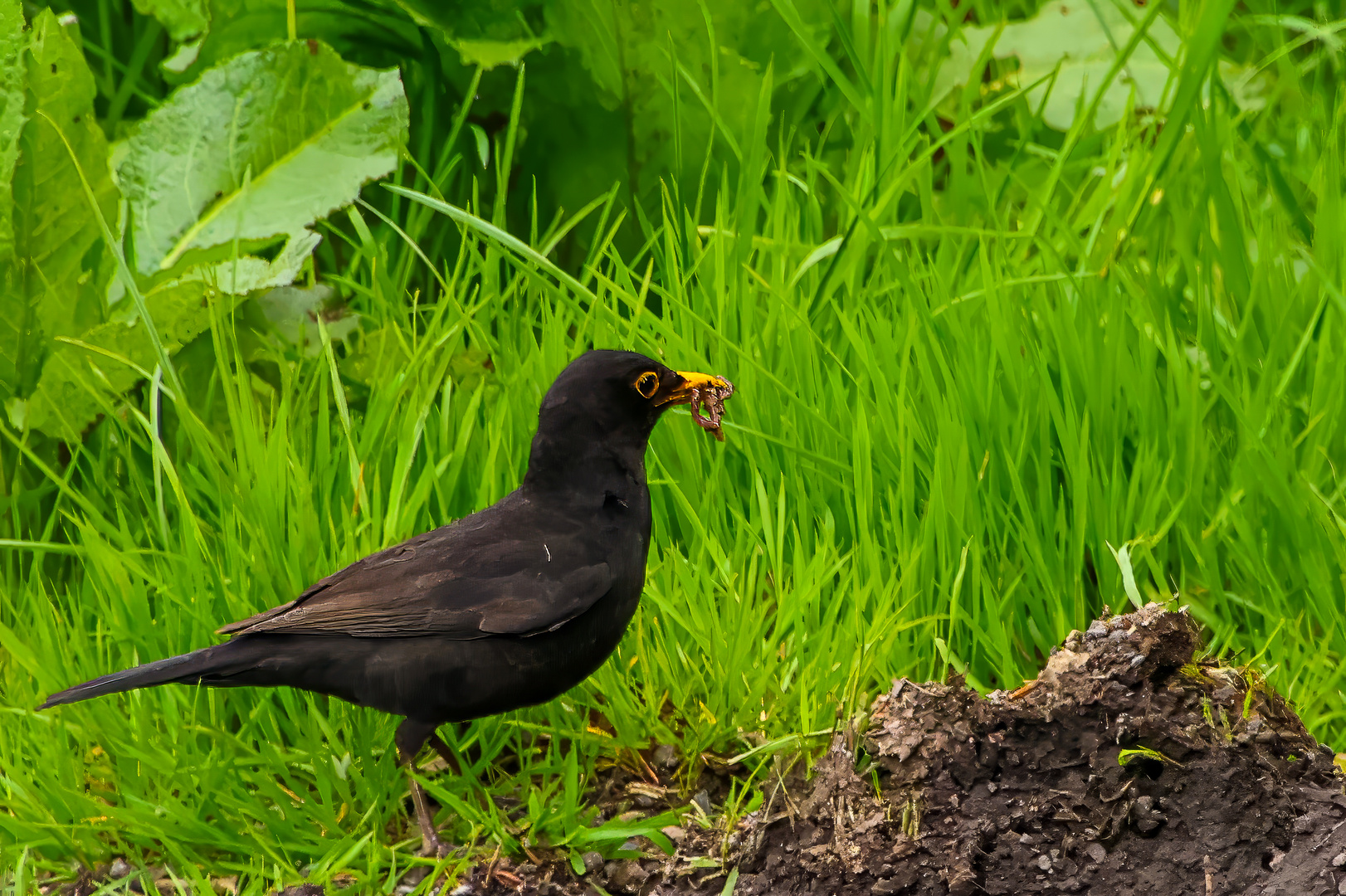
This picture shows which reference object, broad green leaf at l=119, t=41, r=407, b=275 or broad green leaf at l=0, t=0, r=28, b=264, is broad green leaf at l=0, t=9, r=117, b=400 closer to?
broad green leaf at l=0, t=0, r=28, b=264

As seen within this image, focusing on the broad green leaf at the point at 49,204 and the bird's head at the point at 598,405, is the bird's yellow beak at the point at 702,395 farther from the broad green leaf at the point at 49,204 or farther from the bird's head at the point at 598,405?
the broad green leaf at the point at 49,204

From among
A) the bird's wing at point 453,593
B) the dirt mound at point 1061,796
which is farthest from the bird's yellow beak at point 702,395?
the dirt mound at point 1061,796

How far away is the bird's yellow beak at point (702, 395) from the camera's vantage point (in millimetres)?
2641

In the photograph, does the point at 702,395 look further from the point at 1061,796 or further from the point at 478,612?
the point at 1061,796

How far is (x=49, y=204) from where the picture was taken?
343 centimetres

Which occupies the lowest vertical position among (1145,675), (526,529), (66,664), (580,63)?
(66,664)

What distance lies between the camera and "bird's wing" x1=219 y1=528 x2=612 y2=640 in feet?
7.68

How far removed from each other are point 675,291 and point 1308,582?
1.54 meters

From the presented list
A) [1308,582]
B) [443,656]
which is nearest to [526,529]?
[443,656]

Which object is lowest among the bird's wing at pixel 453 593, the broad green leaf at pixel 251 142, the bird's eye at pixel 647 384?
the bird's wing at pixel 453 593

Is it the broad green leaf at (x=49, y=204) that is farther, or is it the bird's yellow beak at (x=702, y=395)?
the broad green leaf at (x=49, y=204)

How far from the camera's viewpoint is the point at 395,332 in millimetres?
3359

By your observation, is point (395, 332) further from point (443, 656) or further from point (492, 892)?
point (492, 892)

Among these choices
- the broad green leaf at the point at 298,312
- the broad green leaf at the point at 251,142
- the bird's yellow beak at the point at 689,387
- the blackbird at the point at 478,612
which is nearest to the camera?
the blackbird at the point at 478,612
